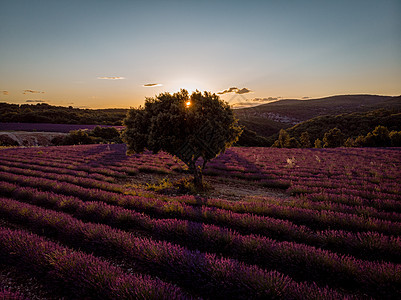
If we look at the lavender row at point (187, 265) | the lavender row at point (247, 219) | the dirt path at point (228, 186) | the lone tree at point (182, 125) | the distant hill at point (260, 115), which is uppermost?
the distant hill at point (260, 115)

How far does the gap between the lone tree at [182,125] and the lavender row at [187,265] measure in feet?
13.0

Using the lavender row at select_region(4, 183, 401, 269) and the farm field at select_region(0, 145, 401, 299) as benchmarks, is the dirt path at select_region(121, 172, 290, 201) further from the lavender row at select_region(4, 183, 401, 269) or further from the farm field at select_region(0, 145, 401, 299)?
the lavender row at select_region(4, 183, 401, 269)

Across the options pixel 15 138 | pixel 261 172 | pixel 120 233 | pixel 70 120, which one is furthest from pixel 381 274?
pixel 70 120

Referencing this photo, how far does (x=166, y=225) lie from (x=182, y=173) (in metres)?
9.45

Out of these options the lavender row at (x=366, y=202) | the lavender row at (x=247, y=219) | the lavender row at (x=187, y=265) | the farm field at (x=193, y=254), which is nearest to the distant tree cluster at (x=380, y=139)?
the lavender row at (x=366, y=202)

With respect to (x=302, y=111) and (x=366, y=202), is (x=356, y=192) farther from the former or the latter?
(x=302, y=111)

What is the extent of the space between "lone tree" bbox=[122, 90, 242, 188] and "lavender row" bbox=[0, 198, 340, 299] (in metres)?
3.96

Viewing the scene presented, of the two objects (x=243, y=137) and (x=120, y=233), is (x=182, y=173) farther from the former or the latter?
(x=243, y=137)

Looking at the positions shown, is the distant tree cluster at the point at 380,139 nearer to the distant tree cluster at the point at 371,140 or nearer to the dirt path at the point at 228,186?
the distant tree cluster at the point at 371,140

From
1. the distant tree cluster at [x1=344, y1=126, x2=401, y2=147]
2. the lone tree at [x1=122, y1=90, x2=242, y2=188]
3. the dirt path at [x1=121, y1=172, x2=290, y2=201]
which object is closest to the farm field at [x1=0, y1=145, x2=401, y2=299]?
the lone tree at [x1=122, y1=90, x2=242, y2=188]

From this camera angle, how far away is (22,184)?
8453 millimetres

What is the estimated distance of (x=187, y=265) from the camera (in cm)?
293

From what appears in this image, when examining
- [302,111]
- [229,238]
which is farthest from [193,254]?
[302,111]

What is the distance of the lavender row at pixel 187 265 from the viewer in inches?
95.6
